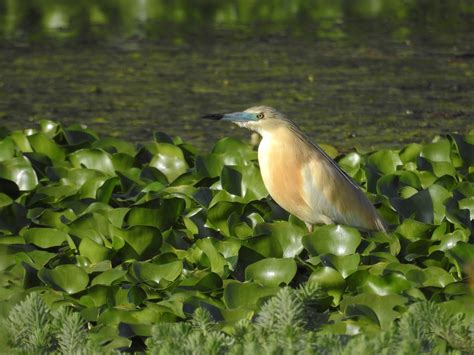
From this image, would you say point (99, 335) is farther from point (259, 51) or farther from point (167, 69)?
point (259, 51)

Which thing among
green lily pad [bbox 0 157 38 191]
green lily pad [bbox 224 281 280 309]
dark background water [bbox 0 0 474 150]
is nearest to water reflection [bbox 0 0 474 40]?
dark background water [bbox 0 0 474 150]

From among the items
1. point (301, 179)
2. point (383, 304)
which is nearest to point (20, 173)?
point (301, 179)

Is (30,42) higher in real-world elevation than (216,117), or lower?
lower

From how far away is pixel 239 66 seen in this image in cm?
1076

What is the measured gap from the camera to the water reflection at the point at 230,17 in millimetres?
12328

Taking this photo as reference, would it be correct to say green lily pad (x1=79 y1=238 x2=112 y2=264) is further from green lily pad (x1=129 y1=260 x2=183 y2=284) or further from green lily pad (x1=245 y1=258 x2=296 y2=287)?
green lily pad (x1=245 y1=258 x2=296 y2=287)

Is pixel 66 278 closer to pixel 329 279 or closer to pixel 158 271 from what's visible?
pixel 158 271

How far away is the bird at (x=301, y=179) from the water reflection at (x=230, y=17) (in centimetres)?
644

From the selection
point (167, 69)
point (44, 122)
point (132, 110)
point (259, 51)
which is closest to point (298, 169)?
point (44, 122)

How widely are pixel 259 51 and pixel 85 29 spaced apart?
2.16m

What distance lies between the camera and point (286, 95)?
9531 millimetres

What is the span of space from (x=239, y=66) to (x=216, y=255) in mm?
5618

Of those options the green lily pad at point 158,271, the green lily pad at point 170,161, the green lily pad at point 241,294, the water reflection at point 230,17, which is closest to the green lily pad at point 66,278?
the green lily pad at point 158,271

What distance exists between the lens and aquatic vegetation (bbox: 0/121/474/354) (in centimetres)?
393
